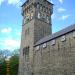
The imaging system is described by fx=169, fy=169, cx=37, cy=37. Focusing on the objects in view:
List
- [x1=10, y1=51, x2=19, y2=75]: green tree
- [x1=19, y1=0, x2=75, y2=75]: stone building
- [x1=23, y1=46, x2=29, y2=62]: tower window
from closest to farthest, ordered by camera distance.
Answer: [x1=19, y1=0, x2=75, y2=75]: stone building, [x1=23, y1=46, x2=29, y2=62]: tower window, [x1=10, y1=51, x2=19, y2=75]: green tree

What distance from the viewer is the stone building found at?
26.0 metres

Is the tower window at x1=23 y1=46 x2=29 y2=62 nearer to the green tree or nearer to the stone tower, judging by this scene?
the stone tower

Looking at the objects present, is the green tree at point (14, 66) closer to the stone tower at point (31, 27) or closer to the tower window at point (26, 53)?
the stone tower at point (31, 27)

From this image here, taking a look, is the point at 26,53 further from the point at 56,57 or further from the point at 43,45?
the point at 56,57

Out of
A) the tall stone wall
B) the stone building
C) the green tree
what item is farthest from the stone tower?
the green tree

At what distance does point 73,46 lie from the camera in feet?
82.1

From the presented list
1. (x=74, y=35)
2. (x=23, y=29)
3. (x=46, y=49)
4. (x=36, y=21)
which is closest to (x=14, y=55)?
(x=23, y=29)

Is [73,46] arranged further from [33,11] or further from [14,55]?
[14,55]

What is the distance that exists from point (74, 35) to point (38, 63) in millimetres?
10970

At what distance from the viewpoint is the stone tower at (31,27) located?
36.2 m

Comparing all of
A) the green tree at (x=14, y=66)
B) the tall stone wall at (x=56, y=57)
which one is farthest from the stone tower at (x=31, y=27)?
the green tree at (x=14, y=66)

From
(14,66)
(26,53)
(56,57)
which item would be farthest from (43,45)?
(14,66)

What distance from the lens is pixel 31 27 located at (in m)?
38.2

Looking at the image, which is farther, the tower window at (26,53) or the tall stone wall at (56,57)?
the tower window at (26,53)
